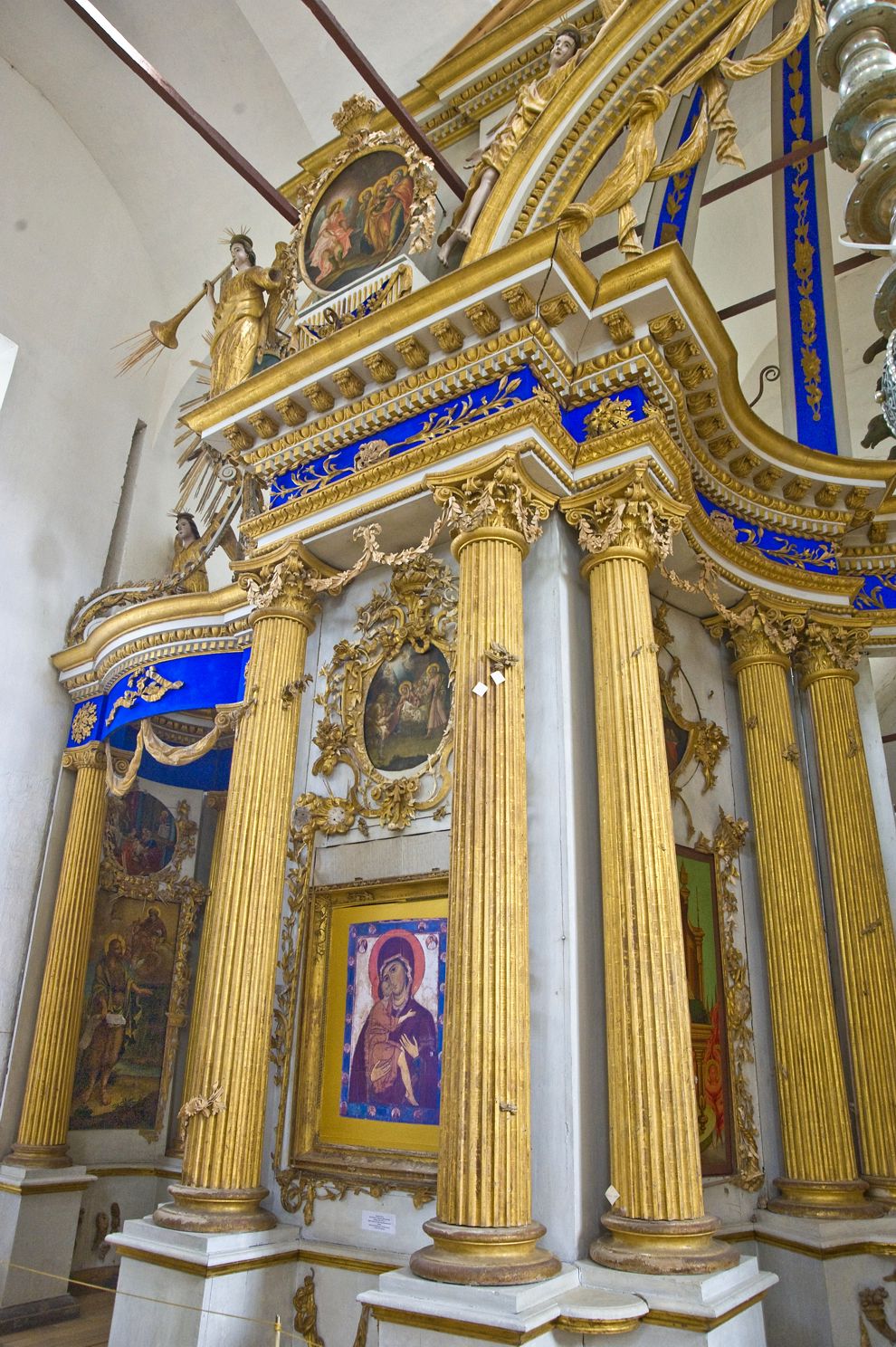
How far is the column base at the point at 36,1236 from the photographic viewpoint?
7.52m

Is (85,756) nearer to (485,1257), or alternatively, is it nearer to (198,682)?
(198,682)

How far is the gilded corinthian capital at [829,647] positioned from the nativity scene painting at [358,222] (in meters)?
4.16

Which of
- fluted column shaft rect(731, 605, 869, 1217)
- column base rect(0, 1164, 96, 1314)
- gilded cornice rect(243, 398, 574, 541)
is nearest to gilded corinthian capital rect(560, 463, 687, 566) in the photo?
gilded cornice rect(243, 398, 574, 541)

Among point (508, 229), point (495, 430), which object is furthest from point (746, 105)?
point (495, 430)

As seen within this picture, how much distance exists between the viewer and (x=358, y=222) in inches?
269

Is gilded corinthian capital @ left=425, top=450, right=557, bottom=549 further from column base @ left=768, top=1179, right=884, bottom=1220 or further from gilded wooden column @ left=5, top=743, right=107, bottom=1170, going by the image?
gilded wooden column @ left=5, top=743, right=107, bottom=1170

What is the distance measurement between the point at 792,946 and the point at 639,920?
209cm

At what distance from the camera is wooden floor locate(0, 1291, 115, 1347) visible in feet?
22.3

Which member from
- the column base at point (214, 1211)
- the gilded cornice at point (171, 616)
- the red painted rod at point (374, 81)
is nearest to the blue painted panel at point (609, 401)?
the red painted rod at point (374, 81)

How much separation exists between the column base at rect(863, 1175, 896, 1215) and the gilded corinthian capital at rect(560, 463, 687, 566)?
13.2ft

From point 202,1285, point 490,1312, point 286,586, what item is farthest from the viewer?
point 286,586

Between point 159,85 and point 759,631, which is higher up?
point 159,85

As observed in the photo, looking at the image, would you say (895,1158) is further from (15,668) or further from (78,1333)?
(15,668)

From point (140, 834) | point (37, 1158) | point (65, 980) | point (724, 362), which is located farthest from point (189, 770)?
point (724, 362)
